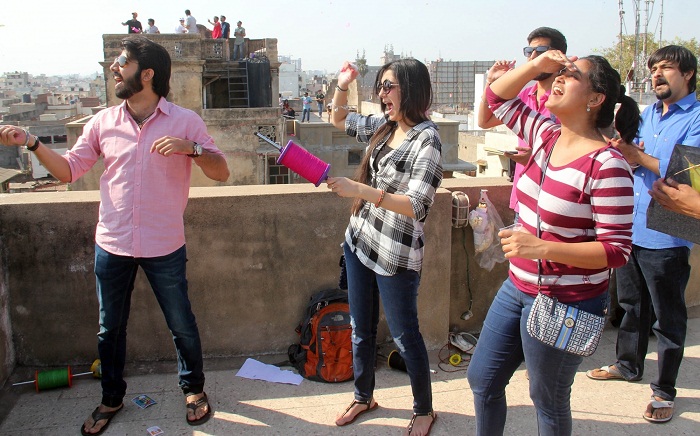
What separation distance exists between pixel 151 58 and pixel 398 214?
1.53m

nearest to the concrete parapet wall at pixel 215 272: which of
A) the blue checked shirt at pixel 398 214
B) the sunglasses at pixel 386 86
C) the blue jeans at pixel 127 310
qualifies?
the blue jeans at pixel 127 310

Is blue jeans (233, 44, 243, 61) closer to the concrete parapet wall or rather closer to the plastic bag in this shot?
the concrete parapet wall

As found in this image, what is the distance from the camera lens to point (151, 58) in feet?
10.1

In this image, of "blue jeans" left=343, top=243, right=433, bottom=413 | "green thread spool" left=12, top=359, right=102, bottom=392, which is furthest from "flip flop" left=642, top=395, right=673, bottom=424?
"green thread spool" left=12, top=359, right=102, bottom=392

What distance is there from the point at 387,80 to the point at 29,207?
2327mm

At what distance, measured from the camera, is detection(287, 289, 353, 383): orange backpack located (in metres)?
3.70

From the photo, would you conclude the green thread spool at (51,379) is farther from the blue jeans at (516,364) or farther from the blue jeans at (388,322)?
the blue jeans at (516,364)

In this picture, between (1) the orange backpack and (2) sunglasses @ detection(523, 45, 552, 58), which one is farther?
(1) the orange backpack

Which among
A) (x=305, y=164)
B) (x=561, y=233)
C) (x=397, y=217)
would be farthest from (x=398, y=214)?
(x=561, y=233)

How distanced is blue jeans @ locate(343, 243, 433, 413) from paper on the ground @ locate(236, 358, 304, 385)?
0.54 metres

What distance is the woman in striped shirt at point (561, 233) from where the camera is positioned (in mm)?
2221

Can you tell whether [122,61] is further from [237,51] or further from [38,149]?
[237,51]

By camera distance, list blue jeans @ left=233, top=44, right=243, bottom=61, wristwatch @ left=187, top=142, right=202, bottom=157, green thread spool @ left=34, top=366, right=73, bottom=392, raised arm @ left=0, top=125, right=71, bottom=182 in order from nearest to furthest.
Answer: raised arm @ left=0, top=125, right=71, bottom=182
wristwatch @ left=187, top=142, right=202, bottom=157
green thread spool @ left=34, top=366, right=73, bottom=392
blue jeans @ left=233, top=44, right=243, bottom=61

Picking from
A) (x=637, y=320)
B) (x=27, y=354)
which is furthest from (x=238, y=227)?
(x=637, y=320)
